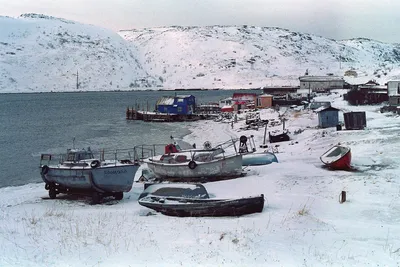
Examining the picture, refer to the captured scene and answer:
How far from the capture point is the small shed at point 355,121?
1245 inches

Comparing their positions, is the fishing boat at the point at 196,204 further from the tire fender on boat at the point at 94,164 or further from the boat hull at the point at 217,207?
the tire fender on boat at the point at 94,164

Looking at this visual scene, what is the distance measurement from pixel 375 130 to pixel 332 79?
76350mm

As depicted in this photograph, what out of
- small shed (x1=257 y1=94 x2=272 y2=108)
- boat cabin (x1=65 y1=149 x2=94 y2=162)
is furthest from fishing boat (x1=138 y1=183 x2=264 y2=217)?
small shed (x1=257 y1=94 x2=272 y2=108)

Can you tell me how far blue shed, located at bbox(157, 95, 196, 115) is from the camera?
231 feet

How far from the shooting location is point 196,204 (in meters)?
14.8

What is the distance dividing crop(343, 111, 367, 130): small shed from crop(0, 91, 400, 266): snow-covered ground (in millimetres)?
8965

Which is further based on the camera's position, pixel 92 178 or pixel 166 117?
pixel 166 117

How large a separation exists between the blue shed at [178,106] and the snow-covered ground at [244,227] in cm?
4832

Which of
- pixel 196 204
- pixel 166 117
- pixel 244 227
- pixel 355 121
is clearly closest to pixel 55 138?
pixel 166 117

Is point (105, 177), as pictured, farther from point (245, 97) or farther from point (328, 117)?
point (245, 97)

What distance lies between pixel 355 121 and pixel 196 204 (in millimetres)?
20531

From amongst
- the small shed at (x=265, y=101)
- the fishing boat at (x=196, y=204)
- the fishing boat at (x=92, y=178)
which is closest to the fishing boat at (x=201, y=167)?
the fishing boat at (x=92, y=178)

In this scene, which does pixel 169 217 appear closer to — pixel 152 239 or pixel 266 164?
pixel 152 239

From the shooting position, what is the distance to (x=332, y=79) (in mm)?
102938
